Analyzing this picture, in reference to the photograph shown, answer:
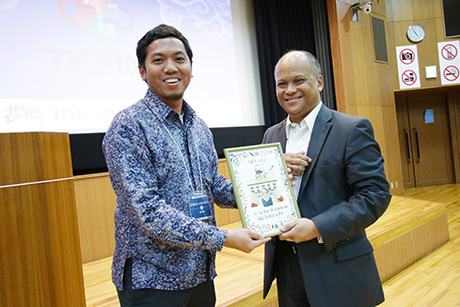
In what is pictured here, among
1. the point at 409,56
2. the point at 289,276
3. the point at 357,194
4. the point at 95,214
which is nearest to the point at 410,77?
the point at 409,56

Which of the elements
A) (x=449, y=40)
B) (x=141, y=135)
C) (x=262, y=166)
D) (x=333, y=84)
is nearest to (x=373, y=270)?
(x=262, y=166)

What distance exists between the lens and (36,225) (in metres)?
1.26

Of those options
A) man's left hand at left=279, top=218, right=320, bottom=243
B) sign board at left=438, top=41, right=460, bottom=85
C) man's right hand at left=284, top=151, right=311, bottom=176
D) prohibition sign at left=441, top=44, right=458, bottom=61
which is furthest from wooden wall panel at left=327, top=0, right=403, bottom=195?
man's left hand at left=279, top=218, right=320, bottom=243

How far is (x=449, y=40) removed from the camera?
23.2 feet

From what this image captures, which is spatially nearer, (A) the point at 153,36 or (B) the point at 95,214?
(A) the point at 153,36

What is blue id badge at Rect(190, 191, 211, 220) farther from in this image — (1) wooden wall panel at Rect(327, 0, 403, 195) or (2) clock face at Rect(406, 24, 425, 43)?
(2) clock face at Rect(406, 24, 425, 43)

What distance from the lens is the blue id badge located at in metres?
1.18

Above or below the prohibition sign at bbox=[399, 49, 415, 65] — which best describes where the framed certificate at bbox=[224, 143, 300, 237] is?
below

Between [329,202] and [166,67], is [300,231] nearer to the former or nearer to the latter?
[329,202]

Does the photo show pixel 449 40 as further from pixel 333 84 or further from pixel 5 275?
pixel 5 275

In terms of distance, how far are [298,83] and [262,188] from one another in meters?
0.46

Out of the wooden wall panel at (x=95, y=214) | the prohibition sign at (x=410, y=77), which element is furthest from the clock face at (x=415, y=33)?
the wooden wall panel at (x=95, y=214)

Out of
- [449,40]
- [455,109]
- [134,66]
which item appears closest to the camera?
[134,66]

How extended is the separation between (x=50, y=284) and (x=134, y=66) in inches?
116
